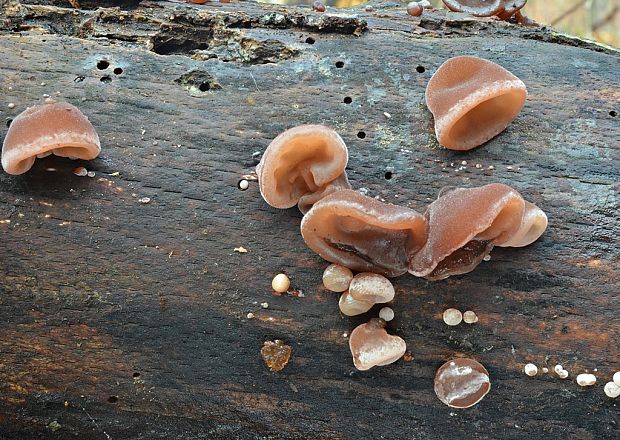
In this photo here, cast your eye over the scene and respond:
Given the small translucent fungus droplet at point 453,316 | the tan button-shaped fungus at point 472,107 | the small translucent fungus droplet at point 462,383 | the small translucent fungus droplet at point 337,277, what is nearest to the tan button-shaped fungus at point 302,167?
the small translucent fungus droplet at point 337,277

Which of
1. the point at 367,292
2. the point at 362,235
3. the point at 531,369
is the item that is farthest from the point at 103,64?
the point at 531,369

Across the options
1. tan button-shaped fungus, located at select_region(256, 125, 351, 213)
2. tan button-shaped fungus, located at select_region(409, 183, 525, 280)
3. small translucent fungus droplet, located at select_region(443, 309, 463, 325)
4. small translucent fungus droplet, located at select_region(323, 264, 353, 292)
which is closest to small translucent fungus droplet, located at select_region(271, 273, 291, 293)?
small translucent fungus droplet, located at select_region(323, 264, 353, 292)

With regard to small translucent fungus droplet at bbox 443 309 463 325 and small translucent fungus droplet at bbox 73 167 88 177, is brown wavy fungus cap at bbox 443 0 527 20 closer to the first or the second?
small translucent fungus droplet at bbox 443 309 463 325

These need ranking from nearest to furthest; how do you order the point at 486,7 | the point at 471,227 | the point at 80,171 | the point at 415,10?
1. the point at 471,227
2. the point at 80,171
3. the point at 415,10
4. the point at 486,7

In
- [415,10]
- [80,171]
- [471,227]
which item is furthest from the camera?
[415,10]

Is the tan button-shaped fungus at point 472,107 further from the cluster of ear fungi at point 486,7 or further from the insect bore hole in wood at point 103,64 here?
the insect bore hole in wood at point 103,64

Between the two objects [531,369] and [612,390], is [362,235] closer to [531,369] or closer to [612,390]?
[531,369]

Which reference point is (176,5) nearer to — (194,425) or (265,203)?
(265,203)
